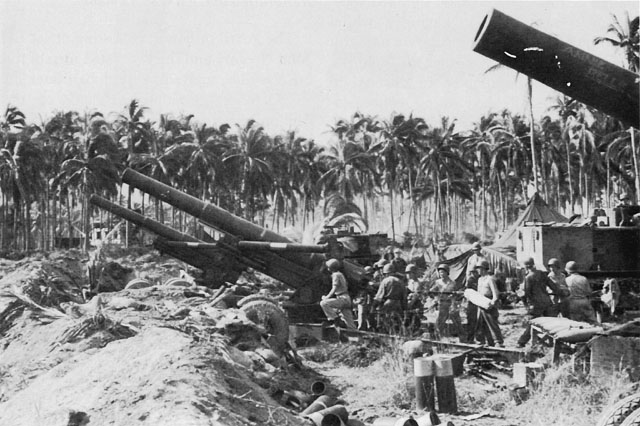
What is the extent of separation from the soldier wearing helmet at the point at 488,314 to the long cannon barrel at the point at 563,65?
4.53 metres

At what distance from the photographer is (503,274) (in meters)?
20.9

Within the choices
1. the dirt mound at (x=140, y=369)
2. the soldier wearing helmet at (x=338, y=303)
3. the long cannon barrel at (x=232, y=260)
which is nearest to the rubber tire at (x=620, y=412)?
the dirt mound at (x=140, y=369)

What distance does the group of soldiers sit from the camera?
35.9ft

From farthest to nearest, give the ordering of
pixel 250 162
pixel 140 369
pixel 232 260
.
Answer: pixel 250 162
pixel 232 260
pixel 140 369

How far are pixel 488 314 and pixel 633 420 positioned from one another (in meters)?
5.37

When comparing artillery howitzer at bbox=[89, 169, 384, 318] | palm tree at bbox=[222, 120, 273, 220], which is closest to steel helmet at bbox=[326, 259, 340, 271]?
artillery howitzer at bbox=[89, 169, 384, 318]

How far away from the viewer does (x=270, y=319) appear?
10102mm

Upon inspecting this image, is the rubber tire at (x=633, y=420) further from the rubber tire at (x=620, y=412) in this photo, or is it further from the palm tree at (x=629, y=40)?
the palm tree at (x=629, y=40)

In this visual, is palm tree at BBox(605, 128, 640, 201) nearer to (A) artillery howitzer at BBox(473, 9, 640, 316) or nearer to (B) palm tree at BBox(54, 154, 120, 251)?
(A) artillery howitzer at BBox(473, 9, 640, 316)

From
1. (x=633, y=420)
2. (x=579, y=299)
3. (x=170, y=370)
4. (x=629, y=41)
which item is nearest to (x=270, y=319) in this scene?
(x=170, y=370)

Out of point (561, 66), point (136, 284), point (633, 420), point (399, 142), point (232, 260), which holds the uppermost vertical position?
point (399, 142)

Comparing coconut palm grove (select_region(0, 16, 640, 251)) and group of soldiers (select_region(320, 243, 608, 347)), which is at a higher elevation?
coconut palm grove (select_region(0, 16, 640, 251))

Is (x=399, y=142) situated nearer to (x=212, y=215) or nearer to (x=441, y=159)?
(x=441, y=159)

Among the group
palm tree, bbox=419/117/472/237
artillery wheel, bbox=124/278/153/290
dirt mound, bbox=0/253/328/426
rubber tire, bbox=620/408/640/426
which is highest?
palm tree, bbox=419/117/472/237
